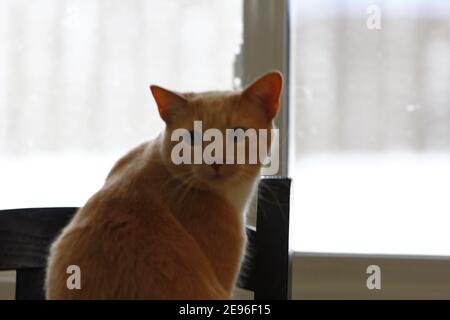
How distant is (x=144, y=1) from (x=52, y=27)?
284mm

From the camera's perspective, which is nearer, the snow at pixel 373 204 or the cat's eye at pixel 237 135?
the cat's eye at pixel 237 135

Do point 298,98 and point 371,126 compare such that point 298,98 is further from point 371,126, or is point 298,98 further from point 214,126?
point 214,126

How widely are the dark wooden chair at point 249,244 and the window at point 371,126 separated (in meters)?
0.64

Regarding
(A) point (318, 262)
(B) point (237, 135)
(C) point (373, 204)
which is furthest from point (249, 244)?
(C) point (373, 204)

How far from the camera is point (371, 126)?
1629 mm

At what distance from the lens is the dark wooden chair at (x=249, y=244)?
951 millimetres

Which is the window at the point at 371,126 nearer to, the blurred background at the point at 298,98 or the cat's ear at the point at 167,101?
the blurred background at the point at 298,98

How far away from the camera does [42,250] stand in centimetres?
107

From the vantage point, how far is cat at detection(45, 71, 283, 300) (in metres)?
0.75

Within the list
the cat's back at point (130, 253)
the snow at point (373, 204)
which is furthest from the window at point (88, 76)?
the cat's back at point (130, 253)

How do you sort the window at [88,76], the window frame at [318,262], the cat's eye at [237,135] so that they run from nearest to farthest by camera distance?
the cat's eye at [237,135], the window frame at [318,262], the window at [88,76]

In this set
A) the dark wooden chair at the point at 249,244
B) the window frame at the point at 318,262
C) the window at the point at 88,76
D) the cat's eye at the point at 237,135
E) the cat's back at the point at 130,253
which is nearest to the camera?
the cat's back at the point at 130,253

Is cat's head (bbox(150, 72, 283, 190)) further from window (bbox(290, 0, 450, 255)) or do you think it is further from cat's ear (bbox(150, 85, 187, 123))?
window (bbox(290, 0, 450, 255))
